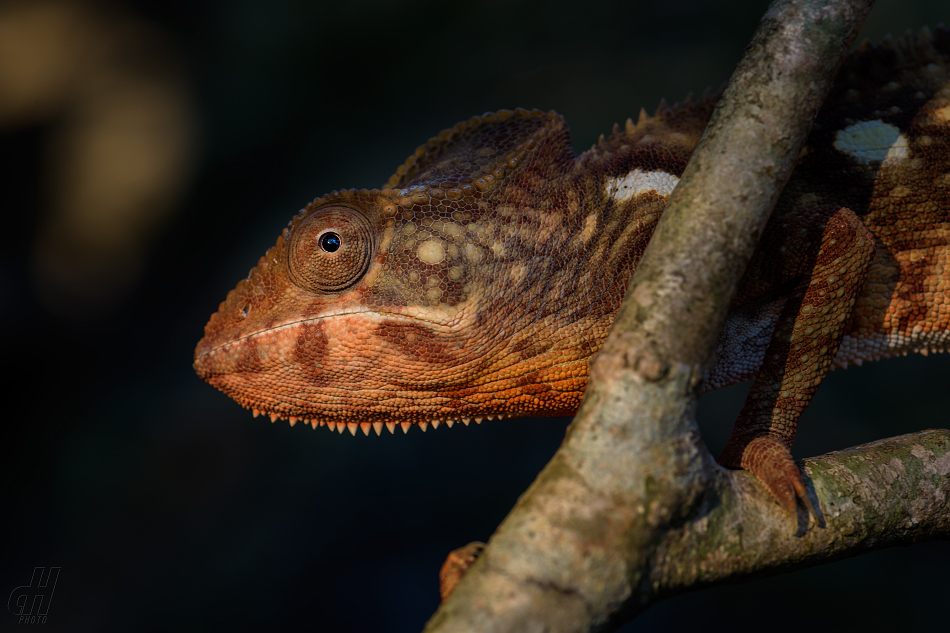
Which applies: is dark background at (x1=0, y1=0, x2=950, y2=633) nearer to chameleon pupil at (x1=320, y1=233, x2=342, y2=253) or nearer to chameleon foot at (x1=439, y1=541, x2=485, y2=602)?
chameleon pupil at (x1=320, y1=233, x2=342, y2=253)

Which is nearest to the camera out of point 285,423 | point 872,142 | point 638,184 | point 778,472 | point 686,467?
point 686,467

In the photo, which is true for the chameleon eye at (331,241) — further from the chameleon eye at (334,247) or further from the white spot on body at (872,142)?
the white spot on body at (872,142)

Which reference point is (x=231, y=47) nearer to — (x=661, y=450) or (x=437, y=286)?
(x=437, y=286)

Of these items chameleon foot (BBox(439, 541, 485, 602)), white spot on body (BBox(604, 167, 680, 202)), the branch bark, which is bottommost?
chameleon foot (BBox(439, 541, 485, 602))

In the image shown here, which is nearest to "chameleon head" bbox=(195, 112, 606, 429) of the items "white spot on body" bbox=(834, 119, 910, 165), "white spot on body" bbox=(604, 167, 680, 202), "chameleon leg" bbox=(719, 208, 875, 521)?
"white spot on body" bbox=(604, 167, 680, 202)

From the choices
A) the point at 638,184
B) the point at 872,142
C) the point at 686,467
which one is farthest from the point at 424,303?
the point at 872,142

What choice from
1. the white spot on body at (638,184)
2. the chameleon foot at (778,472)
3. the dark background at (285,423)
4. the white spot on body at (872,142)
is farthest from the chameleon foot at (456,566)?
the dark background at (285,423)

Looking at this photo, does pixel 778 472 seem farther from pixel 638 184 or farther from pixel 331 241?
pixel 331 241
